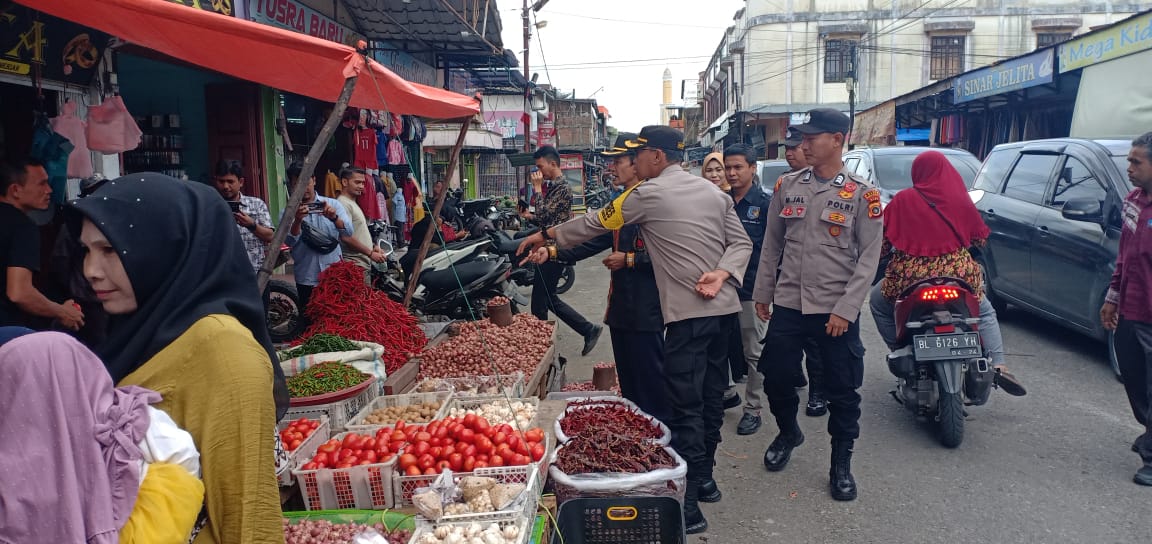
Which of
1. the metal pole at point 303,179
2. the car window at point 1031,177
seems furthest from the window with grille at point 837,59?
the metal pole at point 303,179

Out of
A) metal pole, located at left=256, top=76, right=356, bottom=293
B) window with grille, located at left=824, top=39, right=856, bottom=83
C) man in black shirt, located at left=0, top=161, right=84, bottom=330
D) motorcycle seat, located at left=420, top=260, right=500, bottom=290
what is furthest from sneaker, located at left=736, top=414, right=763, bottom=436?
window with grille, located at left=824, top=39, right=856, bottom=83

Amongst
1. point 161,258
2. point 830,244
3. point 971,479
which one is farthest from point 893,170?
point 161,258

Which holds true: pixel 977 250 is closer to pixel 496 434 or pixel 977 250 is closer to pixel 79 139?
pixel 496 434

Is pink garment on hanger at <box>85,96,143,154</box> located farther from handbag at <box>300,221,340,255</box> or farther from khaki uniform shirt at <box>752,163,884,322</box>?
khaki uniform shirt at <box>752,163,884,322</box>

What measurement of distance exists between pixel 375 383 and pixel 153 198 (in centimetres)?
343

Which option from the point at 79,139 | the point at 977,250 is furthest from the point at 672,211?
the point at 977,250

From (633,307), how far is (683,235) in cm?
57

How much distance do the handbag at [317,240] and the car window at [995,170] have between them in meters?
6.90

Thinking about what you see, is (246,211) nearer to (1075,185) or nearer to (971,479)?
(971,479)

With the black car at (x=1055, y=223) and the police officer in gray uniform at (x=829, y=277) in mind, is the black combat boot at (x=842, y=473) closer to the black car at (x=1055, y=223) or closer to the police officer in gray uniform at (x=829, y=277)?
the police officer in gray uniform at (x=829, y=277)

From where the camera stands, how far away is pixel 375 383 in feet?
17.1

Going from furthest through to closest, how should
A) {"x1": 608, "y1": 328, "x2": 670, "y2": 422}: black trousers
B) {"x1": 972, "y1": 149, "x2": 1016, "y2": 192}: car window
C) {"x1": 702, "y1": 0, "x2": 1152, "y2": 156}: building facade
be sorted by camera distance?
{"x1": 702, "y1": 0, "x2": 1152, "y2": 156}: building facade → {"x1": 972, "y1": 149, "x2": 1016, "y2": 192}: car window → {"x1": 608, "y1": 328, "x2": 670, "y2": 422}: black trousers

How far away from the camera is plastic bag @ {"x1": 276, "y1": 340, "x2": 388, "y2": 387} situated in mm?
5203

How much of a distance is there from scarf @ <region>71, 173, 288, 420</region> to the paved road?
299cm
